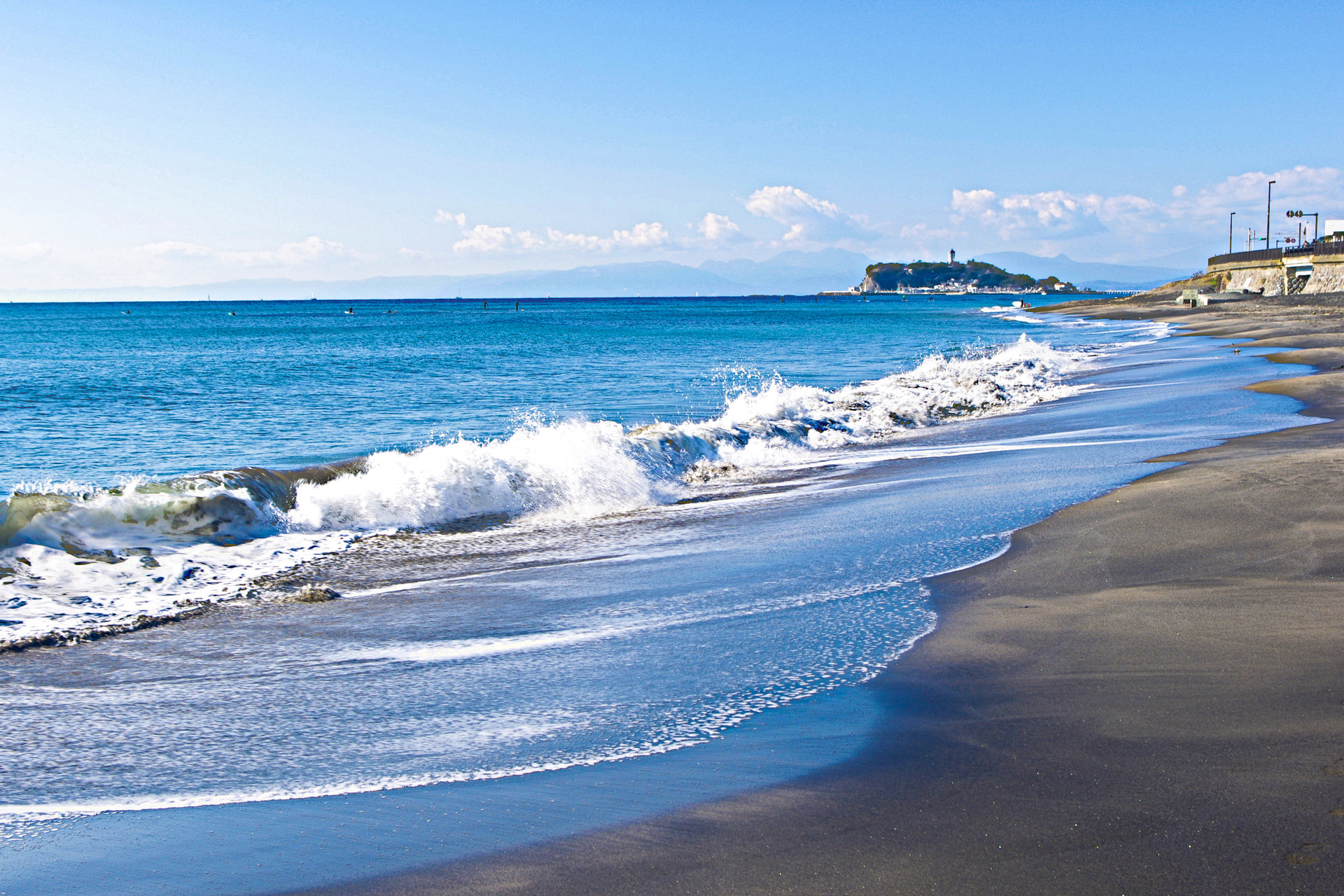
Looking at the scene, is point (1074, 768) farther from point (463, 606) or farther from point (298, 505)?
point (298, 505)

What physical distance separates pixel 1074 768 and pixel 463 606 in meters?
4.52

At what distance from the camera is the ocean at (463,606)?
3707mm

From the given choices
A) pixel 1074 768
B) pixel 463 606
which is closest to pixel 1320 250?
pixel 463 606

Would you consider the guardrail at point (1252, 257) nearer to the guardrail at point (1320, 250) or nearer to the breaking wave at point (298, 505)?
the guardrail at point (1320, 250)

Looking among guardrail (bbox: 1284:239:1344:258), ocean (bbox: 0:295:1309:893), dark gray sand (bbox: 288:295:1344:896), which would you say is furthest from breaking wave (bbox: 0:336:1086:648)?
guardrail (bbox: 1284:239:1344:258)

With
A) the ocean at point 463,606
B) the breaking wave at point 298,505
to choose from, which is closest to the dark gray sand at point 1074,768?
the ocean at point 463,606

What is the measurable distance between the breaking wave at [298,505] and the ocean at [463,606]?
44 mm

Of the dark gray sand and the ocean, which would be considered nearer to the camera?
the dark gray sand

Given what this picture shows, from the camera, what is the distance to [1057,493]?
930 cm

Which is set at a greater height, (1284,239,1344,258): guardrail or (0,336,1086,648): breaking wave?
(1284,239,1344,258): guardrail

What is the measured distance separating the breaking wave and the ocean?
4 cm

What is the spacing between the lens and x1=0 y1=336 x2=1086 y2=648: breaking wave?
7.71 m

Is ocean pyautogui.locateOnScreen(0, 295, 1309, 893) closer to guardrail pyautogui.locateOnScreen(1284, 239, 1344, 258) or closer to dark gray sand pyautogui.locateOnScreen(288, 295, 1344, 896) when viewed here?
dark gray sand pyautogui.locateOnScreen(288, 295, 1344, 896)

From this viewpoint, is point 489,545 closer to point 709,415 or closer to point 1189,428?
point 1189,428
